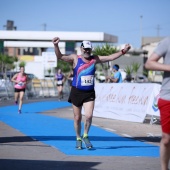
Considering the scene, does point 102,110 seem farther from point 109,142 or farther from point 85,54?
point 85,54

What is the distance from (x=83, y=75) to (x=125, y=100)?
8407 millimetres

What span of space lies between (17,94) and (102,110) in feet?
12.2

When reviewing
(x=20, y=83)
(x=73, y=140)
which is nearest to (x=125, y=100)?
(x=20, y=83)

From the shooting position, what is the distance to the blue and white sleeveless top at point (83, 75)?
34.6 feet

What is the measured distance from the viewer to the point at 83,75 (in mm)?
10531

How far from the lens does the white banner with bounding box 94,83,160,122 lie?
57.0 ft

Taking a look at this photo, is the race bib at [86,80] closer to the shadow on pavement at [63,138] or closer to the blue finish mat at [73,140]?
the blue finish mat at [73,140]

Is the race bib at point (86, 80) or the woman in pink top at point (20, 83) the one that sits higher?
the race bib at point (86, 80)

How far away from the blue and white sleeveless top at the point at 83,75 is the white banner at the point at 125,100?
21.4 feet

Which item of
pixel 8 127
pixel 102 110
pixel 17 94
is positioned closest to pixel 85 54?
pixel 8 127

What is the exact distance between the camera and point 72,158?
9523 millimetres

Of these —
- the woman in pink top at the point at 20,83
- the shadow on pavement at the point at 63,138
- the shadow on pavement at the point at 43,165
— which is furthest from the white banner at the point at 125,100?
the shadow on pavement at the point at 43,165

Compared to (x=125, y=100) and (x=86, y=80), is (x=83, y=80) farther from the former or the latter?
(x=125, y=100)

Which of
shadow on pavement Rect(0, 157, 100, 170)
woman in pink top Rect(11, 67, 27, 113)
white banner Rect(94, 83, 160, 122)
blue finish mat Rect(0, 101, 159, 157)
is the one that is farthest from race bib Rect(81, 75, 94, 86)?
woman in pink top Rect(11, 67, 27, 113)
